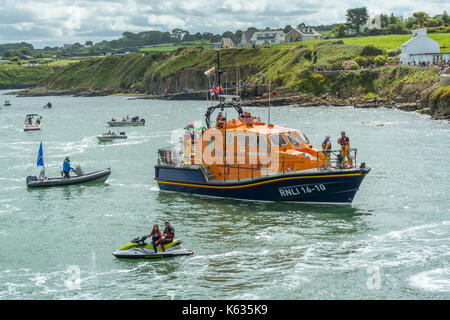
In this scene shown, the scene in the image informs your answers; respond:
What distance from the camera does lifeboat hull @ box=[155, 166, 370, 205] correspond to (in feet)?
80.6

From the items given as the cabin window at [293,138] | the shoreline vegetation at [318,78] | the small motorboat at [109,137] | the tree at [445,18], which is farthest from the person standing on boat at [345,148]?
the tree at [445,18]

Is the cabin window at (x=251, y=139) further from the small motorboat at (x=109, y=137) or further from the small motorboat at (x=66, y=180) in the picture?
the small motorboat at (x=109, y=137)

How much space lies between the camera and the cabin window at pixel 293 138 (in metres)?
26.4

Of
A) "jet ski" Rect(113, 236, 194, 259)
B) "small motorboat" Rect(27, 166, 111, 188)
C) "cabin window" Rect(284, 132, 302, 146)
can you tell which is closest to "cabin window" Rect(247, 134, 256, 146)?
"cabin window" Rect(284, 132, 302, 146)

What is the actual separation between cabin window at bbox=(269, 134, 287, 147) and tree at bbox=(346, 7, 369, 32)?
160836 mm

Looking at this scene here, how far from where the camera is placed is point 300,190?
83.3 feet

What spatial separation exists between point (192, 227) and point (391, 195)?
1187 centimetres

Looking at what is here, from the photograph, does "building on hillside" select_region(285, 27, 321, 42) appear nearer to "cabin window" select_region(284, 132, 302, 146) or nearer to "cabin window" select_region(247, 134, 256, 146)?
"cabin window" select_region(284, 132, 302, 146)

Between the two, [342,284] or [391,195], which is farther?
[391,195]

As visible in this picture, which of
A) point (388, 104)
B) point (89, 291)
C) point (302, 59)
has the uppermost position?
point (302, 59)
